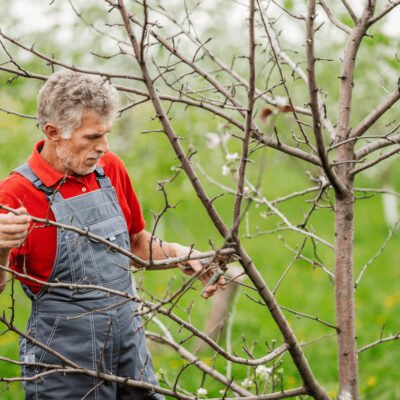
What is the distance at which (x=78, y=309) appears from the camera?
2.59 meters

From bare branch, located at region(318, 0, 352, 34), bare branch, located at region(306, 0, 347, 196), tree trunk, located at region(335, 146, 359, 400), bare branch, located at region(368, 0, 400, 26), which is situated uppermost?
bare branch, located at region(318, 0, 352, 34)

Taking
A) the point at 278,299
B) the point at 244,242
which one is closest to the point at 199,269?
the point at 278,299

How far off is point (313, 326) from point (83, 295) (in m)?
4.35

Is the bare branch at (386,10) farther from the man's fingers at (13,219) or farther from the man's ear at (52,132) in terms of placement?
the man's fingers at (13,219)

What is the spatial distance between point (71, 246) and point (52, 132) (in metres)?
0.44

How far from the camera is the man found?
2531mm

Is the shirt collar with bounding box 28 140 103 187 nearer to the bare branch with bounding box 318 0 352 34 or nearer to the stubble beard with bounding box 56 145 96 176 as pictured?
the stubble beard with bounding box 56 145 96 176

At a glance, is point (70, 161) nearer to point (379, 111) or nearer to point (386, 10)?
point (379, 111)

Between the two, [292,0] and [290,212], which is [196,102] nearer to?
[292,0]

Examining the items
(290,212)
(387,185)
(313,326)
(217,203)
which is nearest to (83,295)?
(313,326)

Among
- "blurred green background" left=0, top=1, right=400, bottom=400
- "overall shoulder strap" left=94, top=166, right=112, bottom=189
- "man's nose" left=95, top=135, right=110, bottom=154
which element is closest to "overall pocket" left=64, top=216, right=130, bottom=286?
"overall shoulder strap" left=94, top=166, right=112, bottom=189

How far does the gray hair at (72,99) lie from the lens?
2527 millimetres

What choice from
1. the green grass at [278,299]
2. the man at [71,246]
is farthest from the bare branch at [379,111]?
the green grass at [278,299]

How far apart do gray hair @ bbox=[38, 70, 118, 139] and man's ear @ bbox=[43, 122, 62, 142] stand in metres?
0.02
